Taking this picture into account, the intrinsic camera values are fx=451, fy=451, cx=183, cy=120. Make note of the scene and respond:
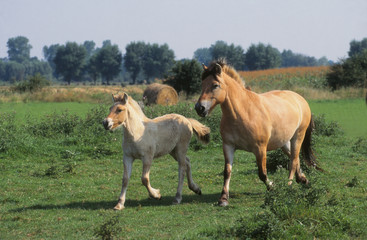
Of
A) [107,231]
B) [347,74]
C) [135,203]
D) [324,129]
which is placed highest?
[347,74]

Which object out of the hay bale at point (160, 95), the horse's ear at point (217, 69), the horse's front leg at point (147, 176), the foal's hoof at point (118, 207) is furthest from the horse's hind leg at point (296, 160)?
the hay bale at point (160, 95)

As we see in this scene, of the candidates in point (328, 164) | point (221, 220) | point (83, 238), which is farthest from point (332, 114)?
point (83, 238)

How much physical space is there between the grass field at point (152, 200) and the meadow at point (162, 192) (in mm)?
17

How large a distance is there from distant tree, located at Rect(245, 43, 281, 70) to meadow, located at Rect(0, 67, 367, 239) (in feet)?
298

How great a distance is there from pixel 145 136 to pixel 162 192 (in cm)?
184

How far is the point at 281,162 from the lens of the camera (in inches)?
426

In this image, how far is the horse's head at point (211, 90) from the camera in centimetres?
770

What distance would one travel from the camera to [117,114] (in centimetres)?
765

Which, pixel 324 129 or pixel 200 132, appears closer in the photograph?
pixel 200 132

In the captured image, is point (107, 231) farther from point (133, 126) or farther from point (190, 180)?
point (190, 180)

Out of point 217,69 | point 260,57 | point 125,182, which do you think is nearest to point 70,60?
point 260,57

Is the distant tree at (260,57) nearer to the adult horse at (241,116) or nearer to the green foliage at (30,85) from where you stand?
the green foliage at (30,85)

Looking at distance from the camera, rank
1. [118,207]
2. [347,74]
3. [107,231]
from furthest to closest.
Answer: [347,74]
[118,207]
[107,231]

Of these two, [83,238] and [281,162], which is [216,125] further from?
[83,238]
